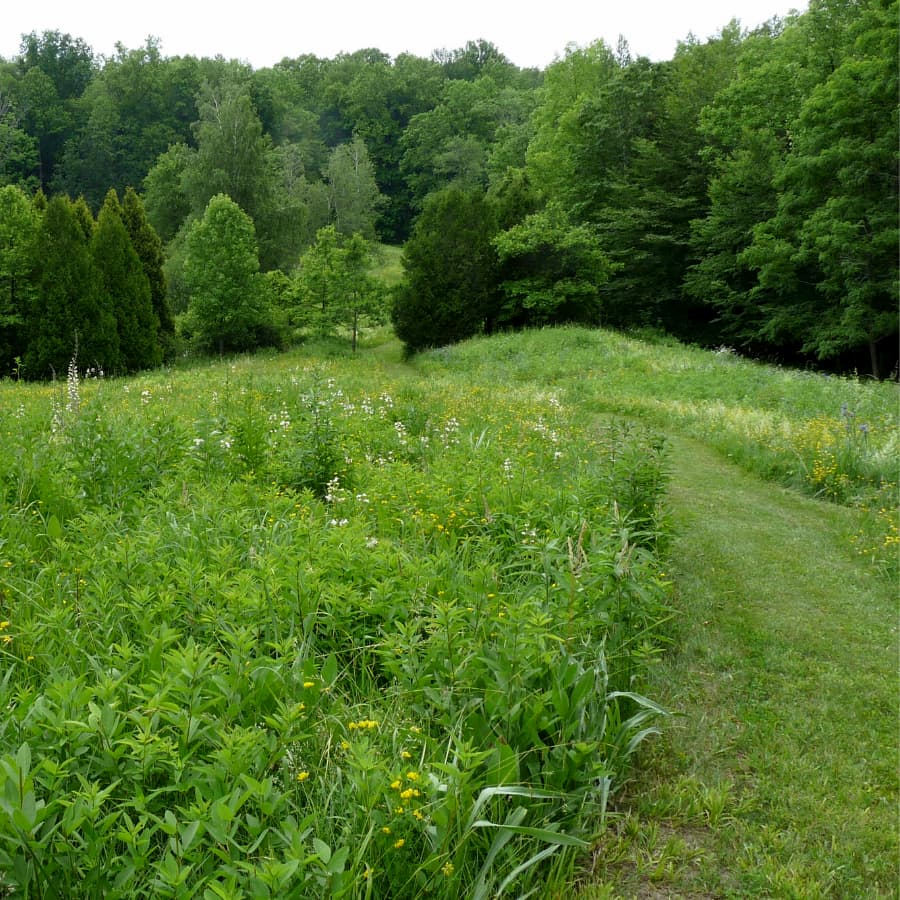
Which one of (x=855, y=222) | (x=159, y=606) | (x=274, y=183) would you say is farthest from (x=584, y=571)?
(x=274, y=183)

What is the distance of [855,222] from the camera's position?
21.0 metres

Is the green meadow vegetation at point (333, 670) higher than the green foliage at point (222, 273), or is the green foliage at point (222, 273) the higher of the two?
the green foliage at point (222, 273)

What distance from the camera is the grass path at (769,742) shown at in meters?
2.42

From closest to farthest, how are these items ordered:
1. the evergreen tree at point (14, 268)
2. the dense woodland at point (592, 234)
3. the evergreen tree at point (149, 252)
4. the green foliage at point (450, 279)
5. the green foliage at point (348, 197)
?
the dense woodland at point (592, 234)
the evergreen tree at point (14, 268)
the green foliage at point (450, 279)
the evergreen tree at point (149, 252)
the green foliage at point (348, 197)

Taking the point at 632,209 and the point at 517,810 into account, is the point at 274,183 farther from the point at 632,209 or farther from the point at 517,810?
the point at 517,810

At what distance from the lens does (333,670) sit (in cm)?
259

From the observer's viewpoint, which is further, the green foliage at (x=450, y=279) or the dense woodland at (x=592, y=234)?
the green foliage at (x=450, y=279)

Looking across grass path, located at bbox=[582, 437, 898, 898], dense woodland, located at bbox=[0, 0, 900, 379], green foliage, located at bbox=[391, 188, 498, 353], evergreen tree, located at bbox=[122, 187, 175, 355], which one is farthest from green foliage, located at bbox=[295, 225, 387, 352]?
grass path, located at bbox=[582, 437, 898, 898]

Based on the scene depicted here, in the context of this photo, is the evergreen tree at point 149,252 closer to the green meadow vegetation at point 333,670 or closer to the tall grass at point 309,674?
the green meadow vegetation at point 333,670

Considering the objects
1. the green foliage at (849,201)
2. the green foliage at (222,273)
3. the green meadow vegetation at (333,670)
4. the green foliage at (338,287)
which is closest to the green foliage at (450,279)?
the green foliage at (338,287)

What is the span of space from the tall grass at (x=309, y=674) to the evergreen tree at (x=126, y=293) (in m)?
19.8

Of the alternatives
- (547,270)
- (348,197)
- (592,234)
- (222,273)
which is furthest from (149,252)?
(348,197)

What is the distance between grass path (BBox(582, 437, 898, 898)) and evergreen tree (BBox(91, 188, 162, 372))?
2245 cm

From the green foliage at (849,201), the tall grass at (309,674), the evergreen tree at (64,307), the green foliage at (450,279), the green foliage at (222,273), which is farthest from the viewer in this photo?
the green foliage at (450,279)
